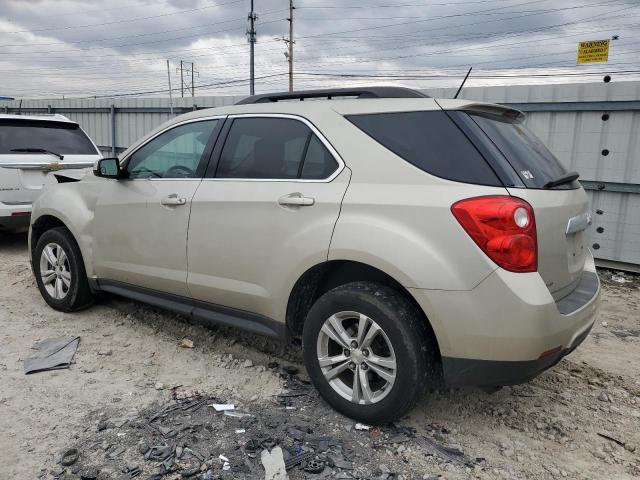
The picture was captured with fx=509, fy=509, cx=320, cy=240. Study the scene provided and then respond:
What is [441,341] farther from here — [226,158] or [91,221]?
[91,221]

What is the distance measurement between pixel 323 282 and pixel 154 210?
4.73ft

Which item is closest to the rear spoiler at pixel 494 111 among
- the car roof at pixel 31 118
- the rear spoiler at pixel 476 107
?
the rear spoiler at pixel 476 107

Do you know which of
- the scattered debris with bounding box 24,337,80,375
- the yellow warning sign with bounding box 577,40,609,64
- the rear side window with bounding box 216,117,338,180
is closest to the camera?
the rear side window with bounding box 216,117,338,180

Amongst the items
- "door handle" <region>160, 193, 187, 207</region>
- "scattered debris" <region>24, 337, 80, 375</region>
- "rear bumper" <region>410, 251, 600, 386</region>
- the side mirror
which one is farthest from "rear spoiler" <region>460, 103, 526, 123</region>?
"scattered debris" <region>24, 337, 80, 375</region>

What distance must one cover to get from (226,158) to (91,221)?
1517 millimetres

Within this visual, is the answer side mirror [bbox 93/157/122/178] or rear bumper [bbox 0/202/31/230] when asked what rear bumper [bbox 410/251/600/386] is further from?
rear bumper [bbox 0/202/31/230]

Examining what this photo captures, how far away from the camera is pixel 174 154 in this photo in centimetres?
379

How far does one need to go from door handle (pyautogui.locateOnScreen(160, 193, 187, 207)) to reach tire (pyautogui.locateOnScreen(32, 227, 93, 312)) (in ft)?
4.20

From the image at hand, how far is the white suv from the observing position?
6.42 meters

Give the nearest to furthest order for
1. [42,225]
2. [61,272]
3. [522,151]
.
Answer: [522,151] < [61,272] < [42,225]

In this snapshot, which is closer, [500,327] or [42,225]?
[500,327]

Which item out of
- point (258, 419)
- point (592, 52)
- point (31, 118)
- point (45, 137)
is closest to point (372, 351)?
point (258, 419)

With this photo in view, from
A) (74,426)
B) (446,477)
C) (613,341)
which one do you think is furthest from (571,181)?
(74,426)

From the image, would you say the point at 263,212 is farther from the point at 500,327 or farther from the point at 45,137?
the point at 45,137
